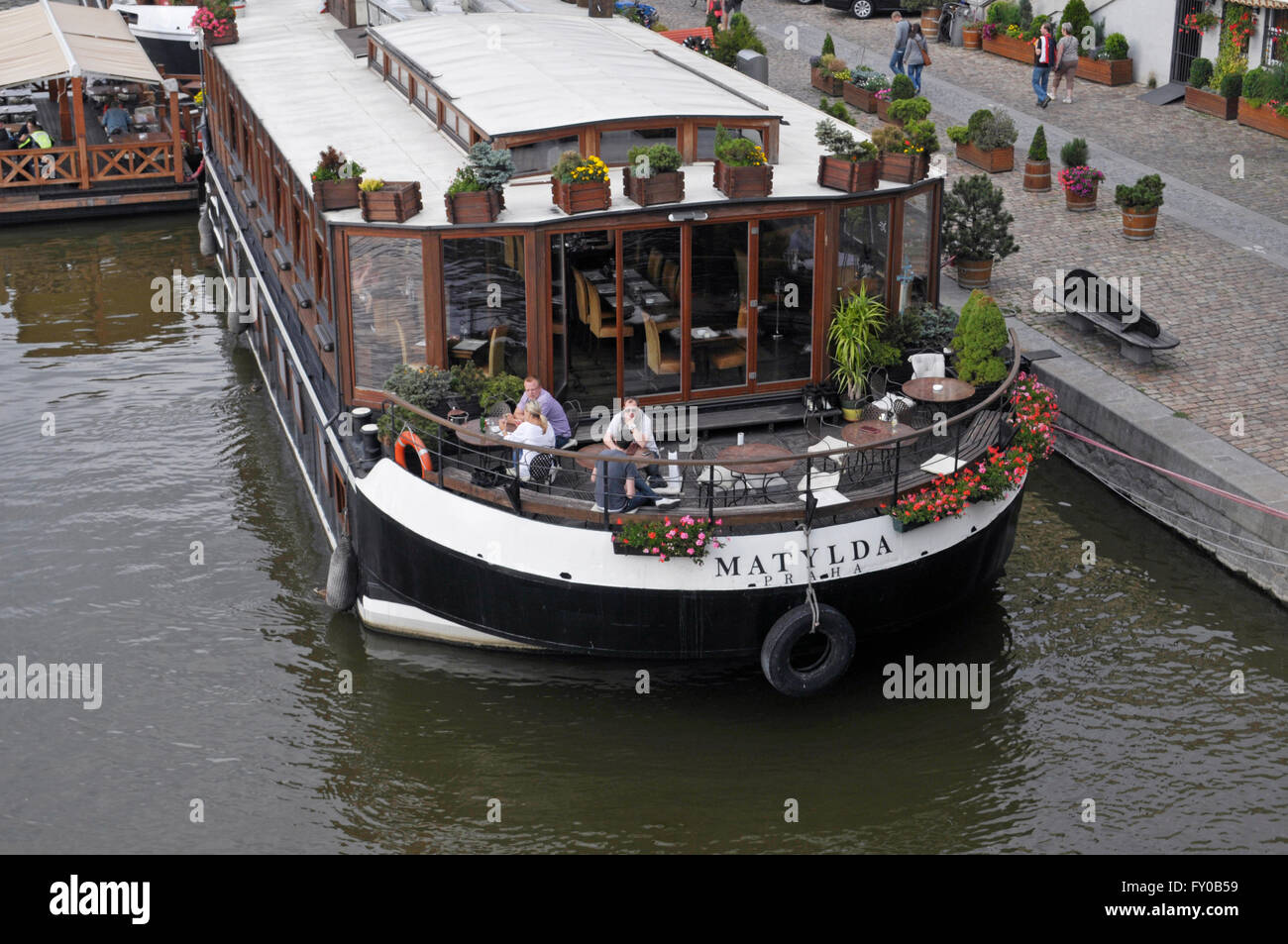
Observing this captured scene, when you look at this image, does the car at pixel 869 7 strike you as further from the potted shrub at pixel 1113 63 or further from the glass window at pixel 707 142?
the glass window at pixel 707 142

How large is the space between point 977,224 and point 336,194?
10464 millimetres

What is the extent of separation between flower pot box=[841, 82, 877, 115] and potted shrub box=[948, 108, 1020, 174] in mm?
4027

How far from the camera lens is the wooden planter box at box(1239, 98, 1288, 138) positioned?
28469 millimetres

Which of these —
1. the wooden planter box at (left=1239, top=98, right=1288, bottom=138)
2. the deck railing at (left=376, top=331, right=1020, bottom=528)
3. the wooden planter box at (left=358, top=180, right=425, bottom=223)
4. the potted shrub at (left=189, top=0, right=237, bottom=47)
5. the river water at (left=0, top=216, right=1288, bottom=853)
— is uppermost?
the potted shrub at (left=189, top=0, right=237, bottom=47)

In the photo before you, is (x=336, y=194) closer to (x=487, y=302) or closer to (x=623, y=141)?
(x=487, y=302)

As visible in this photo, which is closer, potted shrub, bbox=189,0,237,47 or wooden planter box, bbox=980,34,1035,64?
potted shrub, bbox=189,0,237,47

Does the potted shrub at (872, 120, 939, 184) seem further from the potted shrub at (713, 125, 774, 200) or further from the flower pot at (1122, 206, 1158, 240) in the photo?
the flower pot at (1122, 206, 1158, 240)

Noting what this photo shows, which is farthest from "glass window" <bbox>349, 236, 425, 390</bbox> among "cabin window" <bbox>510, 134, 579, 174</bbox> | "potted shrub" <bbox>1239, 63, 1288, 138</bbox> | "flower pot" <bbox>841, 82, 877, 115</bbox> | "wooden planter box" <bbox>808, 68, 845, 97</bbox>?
"wooden planter box" <bbox>808, 68, 845, 97</bbox>

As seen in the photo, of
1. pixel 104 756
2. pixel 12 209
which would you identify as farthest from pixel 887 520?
pixel 12 209

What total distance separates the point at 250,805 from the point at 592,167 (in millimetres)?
6134

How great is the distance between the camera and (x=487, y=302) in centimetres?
1467

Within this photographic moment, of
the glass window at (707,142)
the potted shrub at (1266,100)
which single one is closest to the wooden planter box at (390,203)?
the glass window at (707,142)
